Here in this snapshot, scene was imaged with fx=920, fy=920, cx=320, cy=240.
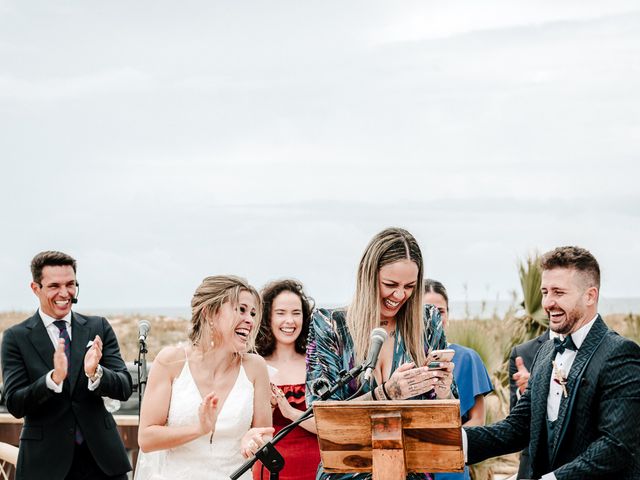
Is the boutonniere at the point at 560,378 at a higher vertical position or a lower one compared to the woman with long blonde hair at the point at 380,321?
lower

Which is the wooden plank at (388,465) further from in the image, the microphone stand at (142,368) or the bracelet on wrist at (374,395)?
the microphone stand at (142,368)

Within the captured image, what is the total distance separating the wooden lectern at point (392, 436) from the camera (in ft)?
11.2

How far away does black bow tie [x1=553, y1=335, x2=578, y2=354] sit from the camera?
13.9 ft

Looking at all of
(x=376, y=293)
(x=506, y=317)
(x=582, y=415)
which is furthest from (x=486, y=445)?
(x=506, y=317)

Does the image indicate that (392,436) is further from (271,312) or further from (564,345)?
(271,312)

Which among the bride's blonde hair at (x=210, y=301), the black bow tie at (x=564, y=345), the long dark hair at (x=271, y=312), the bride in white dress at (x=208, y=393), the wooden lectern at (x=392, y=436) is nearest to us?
the wooden lectern at (x=392, y=436)

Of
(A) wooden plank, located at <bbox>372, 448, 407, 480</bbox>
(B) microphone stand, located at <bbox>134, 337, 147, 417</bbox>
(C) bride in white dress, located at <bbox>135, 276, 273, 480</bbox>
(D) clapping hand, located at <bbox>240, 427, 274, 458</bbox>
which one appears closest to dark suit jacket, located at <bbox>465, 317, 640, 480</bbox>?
(A) wooden plank, located at <bbox>372, 448, 407, 480</bbox>

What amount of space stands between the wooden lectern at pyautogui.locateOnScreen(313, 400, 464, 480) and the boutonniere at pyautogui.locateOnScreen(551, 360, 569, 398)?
856 millimetres

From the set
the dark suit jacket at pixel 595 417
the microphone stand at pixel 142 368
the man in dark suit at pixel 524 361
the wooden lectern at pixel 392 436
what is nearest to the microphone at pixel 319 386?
the wooden lectern at pixel 392 436

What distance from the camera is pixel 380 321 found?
14.2 feet

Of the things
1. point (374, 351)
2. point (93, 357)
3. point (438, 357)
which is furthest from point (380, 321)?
point (93, 357)

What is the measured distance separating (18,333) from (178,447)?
5.83 feet

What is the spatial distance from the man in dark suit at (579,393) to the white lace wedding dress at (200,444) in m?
1.20

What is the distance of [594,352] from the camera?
4121 millimetres
